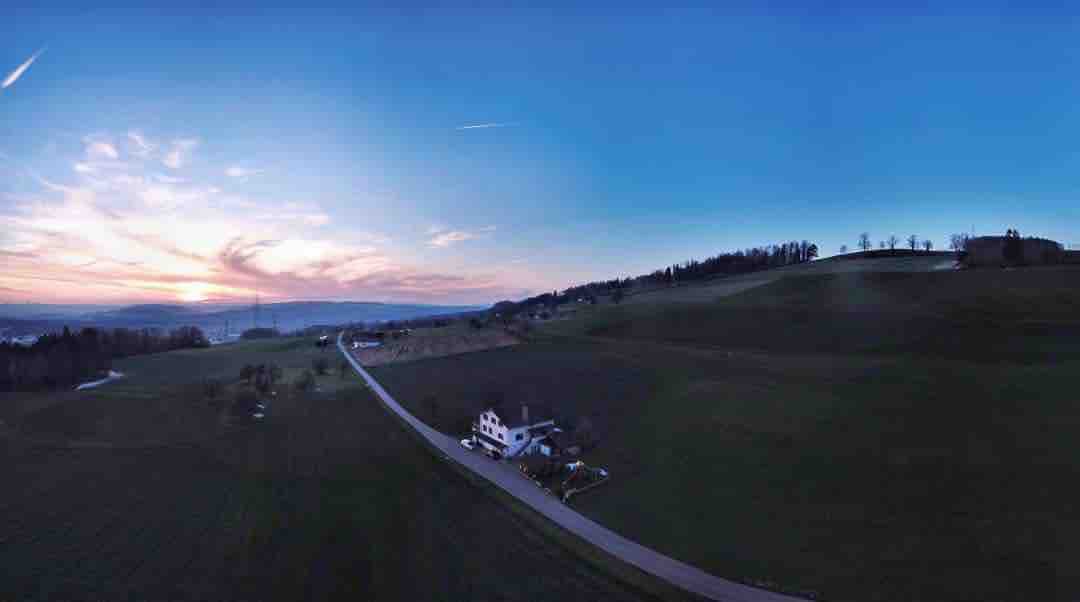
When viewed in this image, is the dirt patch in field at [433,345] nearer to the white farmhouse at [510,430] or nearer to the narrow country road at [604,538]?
the white farmhouse at [510,430]

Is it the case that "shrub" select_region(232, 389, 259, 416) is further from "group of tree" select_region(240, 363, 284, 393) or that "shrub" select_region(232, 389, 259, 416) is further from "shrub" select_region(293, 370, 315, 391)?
"group of tree" select_region(240, 363, 284, 393)

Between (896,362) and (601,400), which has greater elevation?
(896,362)

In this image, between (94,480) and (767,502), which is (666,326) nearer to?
(767,502)

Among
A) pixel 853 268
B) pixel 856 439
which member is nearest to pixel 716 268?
pixel 853 268

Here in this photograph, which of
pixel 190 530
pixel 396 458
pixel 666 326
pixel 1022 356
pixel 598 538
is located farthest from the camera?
pixel 666 326

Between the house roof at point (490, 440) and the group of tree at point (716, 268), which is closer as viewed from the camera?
the house roof at point (490, 440)

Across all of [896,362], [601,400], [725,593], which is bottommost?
[725,593]

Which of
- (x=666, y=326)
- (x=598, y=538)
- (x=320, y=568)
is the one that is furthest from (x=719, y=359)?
(x=320, y=568)

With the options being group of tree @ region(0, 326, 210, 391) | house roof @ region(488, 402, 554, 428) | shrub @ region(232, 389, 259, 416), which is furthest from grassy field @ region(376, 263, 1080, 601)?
group of tree @ region(0, 326, 210, 391)

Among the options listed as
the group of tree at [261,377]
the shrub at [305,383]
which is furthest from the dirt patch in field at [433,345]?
the shrub at [305,383]
